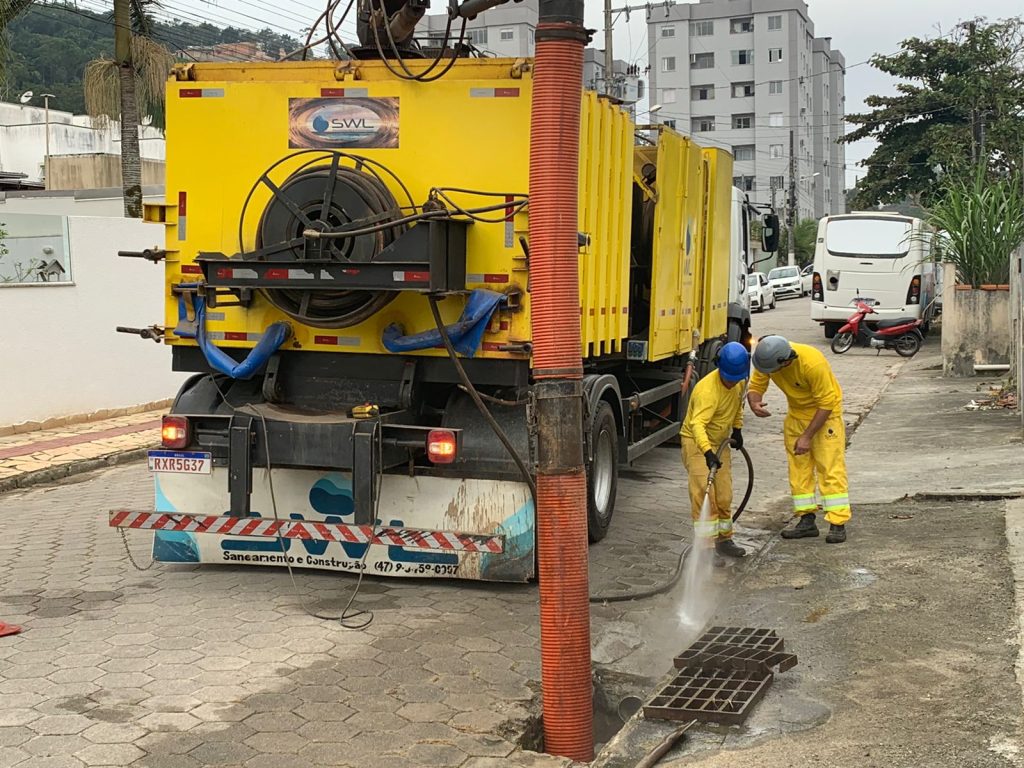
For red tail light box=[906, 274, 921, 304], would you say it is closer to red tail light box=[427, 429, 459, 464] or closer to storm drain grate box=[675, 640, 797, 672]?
red tail light box=[427, 429, 459, 464]

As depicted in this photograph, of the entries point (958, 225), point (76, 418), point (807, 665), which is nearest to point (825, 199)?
point (958, 225)

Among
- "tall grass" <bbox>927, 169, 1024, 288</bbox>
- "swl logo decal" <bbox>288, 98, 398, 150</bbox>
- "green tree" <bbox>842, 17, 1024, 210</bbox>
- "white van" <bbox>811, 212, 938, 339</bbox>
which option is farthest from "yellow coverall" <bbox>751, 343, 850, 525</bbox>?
"green tree" <bbox>842, 17, 1024, 210</bbox>

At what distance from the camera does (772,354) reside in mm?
7223

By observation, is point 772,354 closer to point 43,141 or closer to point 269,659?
point 269,659

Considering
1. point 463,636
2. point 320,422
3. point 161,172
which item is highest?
point 161,172

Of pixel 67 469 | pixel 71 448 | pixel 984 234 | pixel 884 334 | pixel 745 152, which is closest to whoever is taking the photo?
pixel 67 469

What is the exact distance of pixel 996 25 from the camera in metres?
30.1

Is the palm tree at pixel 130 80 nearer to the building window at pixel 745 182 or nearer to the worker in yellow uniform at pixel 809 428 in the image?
the worker in yellow uniform at pixel 809 428

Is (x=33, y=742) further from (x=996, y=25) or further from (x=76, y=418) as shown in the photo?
(x=996, y=25)

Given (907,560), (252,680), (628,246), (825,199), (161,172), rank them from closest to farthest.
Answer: (252,680)
(907,560)
(628,246)
(161,172)
(825,199)

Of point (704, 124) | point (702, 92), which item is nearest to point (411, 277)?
point (704, 124)

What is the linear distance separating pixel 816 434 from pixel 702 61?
3067 inches

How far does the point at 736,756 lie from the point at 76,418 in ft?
34.8

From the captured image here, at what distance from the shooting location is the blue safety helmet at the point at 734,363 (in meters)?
7.14
